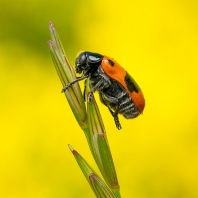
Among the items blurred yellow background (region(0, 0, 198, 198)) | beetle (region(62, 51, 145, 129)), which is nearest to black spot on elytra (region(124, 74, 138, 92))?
beetle (region(62, 51, 145, 129))

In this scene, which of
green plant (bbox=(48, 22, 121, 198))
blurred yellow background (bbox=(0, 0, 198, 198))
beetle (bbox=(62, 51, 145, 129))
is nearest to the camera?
green plant (bbox=(48, 22, 121, 198))

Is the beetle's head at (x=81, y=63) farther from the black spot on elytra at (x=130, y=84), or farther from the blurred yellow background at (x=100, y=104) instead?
the blurred yellow background at (x=100, y=104)

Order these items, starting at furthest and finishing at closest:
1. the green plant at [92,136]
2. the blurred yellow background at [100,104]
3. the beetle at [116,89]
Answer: the blurred yellow background at [100,104], the beetle at [116,89], the green plant at [92,136]

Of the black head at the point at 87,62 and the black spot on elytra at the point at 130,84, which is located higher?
the black head at the point at 87,62

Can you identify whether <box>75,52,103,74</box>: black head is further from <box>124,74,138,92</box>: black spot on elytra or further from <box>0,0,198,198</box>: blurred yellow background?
<box>0,0,198,198</box>: blurred yellow background

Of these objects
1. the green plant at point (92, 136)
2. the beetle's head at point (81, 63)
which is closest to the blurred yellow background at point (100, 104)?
the beetle's head at point (81, 63)

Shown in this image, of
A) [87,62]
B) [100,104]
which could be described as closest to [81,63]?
[87,62]

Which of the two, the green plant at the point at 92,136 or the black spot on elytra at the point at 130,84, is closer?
the green plant at the point at 92,136

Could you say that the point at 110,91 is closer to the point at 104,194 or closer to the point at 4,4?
the point at 104,194
